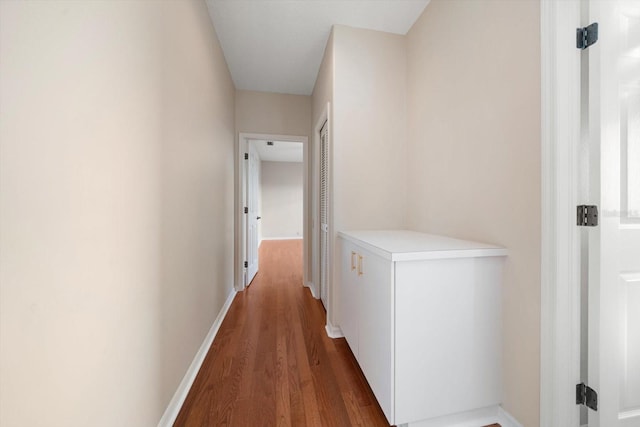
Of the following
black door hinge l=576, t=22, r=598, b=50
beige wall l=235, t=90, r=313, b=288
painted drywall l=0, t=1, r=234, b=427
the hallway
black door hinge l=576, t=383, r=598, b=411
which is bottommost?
the hallway

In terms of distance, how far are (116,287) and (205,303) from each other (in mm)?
1119

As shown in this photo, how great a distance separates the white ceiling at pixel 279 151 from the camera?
18.2 ft

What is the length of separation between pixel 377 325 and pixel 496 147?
1101mm

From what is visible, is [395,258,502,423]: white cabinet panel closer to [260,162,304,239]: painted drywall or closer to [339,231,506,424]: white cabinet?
[339,231,506,424]: white cabinet

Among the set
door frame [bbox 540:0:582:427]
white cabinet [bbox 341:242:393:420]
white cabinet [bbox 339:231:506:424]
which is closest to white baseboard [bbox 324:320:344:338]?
white cabinet [bbox 341:242:393:420]

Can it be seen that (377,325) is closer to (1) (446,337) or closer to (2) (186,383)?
(1) (446,337)

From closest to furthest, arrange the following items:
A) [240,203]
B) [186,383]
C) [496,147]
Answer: [496,147] → [186,383] → [240,203]

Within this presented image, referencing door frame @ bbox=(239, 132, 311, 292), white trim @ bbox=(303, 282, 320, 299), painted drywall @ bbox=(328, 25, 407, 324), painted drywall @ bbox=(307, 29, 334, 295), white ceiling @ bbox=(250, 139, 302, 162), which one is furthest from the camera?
white ceiling @ bbox=(250, 139, 302, 162)

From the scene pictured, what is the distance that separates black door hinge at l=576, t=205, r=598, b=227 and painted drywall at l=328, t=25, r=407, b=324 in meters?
1.20

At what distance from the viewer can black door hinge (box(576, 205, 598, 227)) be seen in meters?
0.97

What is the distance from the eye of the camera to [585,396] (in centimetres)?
102

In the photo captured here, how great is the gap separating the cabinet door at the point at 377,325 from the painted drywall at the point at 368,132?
0.61m

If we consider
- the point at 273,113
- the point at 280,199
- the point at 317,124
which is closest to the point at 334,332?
the point at 317,124

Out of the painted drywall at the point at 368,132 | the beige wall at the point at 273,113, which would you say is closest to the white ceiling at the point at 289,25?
the painted drywall at the point at 368,132
